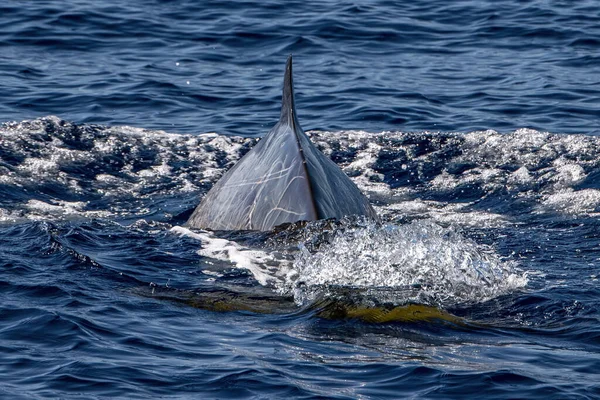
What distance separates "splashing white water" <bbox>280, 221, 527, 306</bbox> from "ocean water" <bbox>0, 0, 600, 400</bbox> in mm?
26

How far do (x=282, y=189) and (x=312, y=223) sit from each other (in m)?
0.63

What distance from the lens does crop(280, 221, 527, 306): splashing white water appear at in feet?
26.2

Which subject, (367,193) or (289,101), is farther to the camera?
(367,193)

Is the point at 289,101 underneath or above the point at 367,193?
above

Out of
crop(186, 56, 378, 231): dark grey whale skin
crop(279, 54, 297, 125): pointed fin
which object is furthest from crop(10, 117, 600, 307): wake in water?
crop(279, 54, 297, 125): pointed fin

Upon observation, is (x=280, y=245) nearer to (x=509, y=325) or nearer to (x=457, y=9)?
(x=509, y=325)

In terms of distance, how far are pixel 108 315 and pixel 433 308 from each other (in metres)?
2.28

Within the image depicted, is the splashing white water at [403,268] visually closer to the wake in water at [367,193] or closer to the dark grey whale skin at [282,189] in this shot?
the wake in water at [367,193]

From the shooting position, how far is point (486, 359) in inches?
261

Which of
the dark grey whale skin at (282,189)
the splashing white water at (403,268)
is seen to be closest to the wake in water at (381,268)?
the splashing white water at (403,268)

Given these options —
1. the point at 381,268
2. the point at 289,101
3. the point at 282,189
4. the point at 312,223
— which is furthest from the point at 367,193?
the point at 381,268

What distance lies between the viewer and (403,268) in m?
8.36

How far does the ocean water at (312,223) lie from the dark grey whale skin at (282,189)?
0.63 ft

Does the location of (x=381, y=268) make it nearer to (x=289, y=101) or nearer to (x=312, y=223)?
(x=312, y=223)
